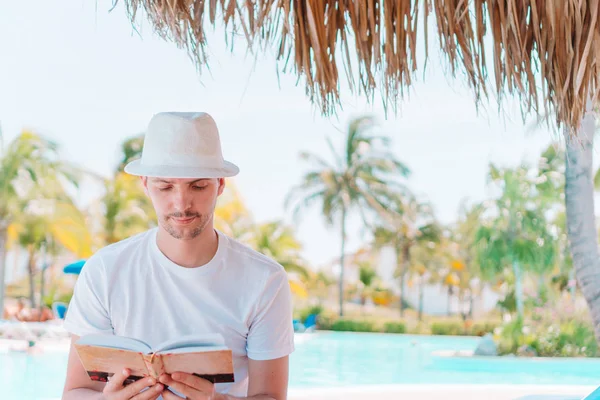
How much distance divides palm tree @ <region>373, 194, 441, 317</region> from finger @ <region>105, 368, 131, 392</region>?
2107cm

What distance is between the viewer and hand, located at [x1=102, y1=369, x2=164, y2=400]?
161 cm

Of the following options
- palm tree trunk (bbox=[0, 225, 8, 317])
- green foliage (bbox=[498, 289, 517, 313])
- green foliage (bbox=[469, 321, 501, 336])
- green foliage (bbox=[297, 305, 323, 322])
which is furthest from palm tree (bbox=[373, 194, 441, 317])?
palm tree trunk (bbox=[0, 225, 8, 317])

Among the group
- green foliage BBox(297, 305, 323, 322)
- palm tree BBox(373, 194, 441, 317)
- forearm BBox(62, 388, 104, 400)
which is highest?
forearm BBox(62, 388, 104, 400)

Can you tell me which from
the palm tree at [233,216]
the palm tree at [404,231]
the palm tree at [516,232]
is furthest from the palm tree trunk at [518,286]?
the palm tree at [233,216]

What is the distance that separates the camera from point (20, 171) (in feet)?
57.8

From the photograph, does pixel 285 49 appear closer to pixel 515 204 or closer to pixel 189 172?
pixel 189 172

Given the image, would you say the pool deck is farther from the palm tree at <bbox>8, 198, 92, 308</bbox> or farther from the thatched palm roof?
the palm tree at <bbox>8, 198, 92, 308</bbox>

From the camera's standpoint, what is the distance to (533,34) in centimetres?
221

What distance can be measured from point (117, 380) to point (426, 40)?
119 centimetres

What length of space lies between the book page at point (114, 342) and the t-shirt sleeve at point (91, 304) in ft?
0.93

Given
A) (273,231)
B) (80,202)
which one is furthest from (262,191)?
(80,202)

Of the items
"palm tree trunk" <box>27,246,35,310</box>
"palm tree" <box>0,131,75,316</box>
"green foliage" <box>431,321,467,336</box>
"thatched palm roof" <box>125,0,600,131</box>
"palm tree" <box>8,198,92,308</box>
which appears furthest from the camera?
"palm tree trunk" <box>27,246,35,310</box>

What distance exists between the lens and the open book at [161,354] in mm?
1539

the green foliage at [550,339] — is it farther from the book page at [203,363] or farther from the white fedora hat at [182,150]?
the book page at [203,363]
